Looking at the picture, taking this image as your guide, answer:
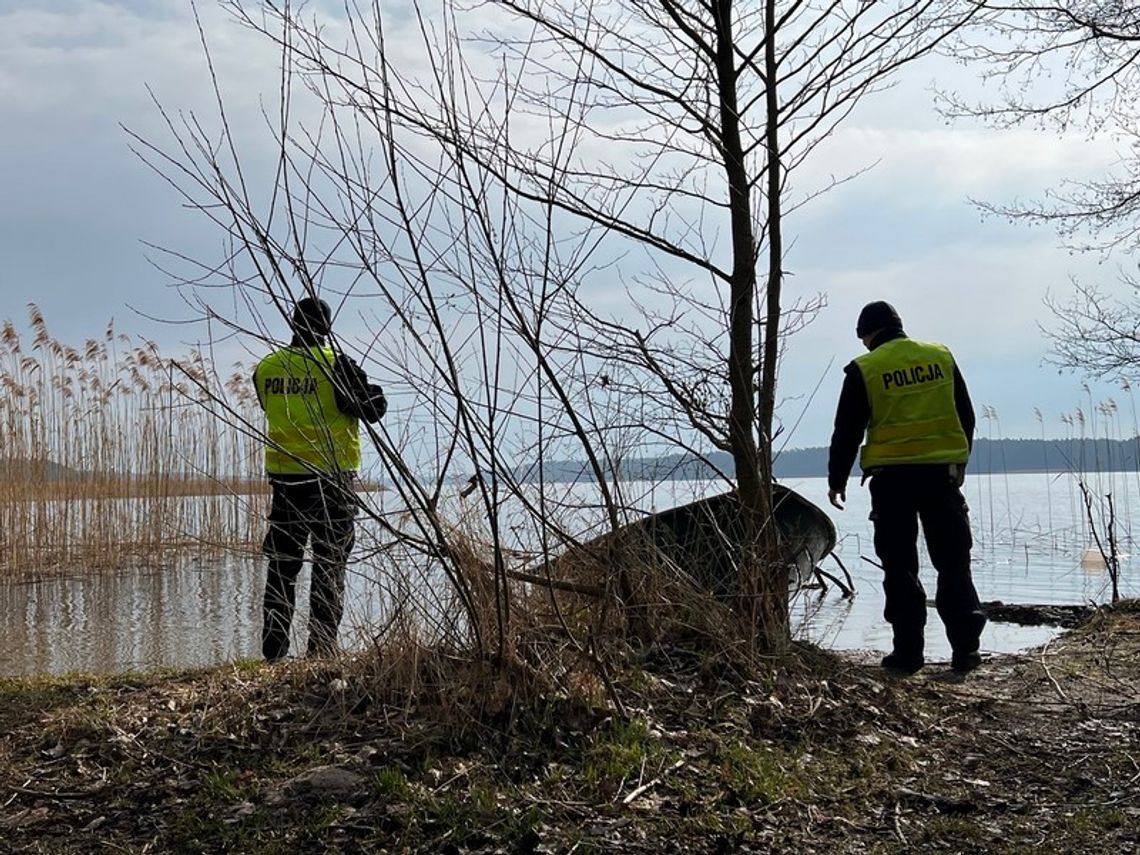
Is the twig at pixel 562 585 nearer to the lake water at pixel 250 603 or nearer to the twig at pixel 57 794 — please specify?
the lake water at pixel 250 603

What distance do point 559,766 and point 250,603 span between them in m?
7.25

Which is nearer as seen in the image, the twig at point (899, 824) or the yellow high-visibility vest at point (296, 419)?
the twig at point (899, 824)

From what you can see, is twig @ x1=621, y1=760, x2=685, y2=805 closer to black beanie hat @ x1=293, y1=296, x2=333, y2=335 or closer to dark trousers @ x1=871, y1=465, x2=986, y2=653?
black beanie hat @ x1=293, y1=296, x2=333, y2=335

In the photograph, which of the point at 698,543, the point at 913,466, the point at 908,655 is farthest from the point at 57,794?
the point at 913,466

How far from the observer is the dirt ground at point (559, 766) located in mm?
3023

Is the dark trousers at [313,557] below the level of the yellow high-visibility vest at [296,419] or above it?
below

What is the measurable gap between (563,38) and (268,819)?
10.8 feet

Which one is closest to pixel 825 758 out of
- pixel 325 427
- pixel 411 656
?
pixel 411 656

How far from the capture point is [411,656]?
3879mm

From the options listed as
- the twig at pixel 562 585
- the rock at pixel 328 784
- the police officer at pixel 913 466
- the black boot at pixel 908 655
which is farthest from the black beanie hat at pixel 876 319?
the rock at pixel 328 784

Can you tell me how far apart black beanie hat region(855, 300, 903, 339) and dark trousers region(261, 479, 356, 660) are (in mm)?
2769

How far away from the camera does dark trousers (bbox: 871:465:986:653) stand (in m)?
5.53

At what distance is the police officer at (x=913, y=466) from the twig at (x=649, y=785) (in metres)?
2.38

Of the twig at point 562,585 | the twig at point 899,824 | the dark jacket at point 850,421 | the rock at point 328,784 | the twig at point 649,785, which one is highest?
the dark jacket at point 850,421
